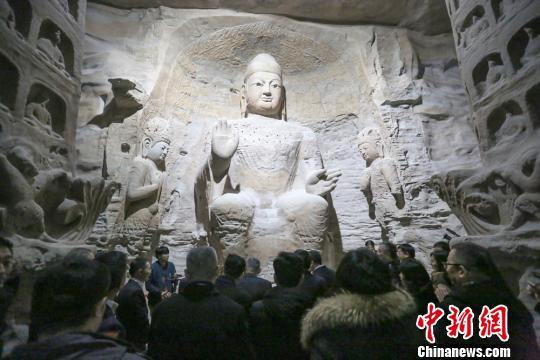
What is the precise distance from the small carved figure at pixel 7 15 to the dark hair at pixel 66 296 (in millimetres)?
2713

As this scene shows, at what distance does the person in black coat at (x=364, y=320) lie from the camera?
1.34 m

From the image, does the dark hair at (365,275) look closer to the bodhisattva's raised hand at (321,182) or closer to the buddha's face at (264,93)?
the bodhisattva's raised hand at (321,182)

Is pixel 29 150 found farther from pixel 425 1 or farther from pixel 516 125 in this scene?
pixel 425 1

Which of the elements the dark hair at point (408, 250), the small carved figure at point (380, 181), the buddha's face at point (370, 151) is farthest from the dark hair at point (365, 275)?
the buddha's face at point (370, 151)

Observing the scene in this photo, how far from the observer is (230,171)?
5.18 metres

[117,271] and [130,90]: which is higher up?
[130,90]

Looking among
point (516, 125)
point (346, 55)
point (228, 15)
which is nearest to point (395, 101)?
point (346, 55)

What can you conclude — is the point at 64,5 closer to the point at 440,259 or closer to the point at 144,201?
the point at 144,201

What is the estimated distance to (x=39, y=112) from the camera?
3.49 metres

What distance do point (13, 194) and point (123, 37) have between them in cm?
407

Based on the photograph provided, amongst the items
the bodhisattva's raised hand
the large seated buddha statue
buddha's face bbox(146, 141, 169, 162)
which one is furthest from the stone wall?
the bodhisattva's raised hand

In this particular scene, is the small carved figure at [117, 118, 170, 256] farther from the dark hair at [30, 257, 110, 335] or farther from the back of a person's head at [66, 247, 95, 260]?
the dark hair at [30, 257, 110, 335]

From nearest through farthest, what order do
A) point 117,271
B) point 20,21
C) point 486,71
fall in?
1. point 117,271
2. point 20,21
3. point 486,71

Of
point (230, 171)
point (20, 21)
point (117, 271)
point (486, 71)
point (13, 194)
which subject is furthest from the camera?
point (230, 171)
